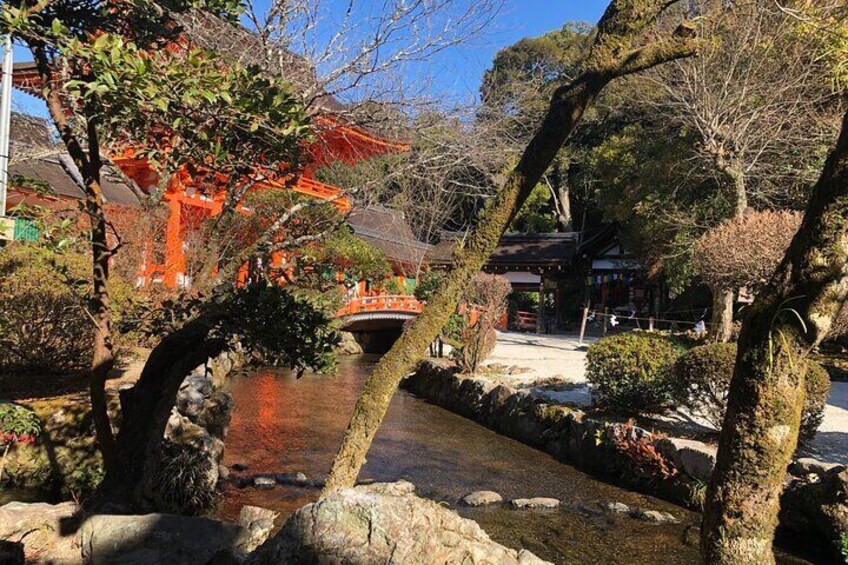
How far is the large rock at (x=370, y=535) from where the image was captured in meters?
2.10

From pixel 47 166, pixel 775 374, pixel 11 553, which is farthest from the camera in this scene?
pixel 47 166

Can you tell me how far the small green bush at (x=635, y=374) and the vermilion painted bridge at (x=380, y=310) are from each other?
962 cm

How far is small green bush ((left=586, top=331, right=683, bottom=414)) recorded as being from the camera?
817cm

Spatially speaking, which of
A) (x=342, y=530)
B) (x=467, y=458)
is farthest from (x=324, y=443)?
(x=342, y=530)

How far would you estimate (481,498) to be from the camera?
252 inches

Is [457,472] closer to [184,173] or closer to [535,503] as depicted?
[535,503]

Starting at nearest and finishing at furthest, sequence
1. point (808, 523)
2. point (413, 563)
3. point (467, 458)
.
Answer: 1. point (413, 563)
2. point (808, 523)
3. point (467, 458)

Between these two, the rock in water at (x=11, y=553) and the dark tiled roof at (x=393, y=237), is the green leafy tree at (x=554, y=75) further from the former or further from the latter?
the rock in water at (x=11, y=553)

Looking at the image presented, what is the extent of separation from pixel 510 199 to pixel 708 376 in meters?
5.42

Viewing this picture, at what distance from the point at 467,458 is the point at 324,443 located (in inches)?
81.0

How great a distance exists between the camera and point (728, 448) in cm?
169

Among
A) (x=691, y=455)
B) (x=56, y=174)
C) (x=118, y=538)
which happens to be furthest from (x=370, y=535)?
(x=56, y=174)

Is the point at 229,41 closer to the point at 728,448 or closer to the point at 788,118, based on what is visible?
the point at 728,448

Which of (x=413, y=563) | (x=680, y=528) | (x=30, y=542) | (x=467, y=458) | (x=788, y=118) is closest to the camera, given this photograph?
(x=413, y=563)
